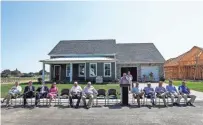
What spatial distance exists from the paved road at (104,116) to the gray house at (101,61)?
15674 millimetres

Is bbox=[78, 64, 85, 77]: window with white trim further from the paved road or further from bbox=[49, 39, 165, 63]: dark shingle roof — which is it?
the paved road

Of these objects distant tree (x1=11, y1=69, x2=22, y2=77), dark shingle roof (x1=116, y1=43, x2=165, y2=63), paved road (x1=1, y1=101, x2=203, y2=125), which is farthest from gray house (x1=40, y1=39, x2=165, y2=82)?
distant tree (x1=11, y1=69, x2=22, y2=77)

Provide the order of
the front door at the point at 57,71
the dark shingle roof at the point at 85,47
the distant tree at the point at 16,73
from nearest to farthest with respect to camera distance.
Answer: the front door at the point at 57,71 → the dark shingle roof at the point at 85,47 → the distant tree at the point at 16,73

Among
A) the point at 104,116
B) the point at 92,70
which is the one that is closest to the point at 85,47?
the point at 92,70

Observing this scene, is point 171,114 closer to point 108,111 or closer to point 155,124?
point 155,124

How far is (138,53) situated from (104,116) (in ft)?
77.8

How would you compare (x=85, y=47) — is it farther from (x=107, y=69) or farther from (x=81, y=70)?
(x=107, y=69)

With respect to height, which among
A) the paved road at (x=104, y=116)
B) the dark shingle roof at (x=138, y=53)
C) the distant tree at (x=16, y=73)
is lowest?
the paved road at (x=104, y=116)

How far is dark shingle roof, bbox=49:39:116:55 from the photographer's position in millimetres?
29453

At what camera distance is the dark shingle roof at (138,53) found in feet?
95.7

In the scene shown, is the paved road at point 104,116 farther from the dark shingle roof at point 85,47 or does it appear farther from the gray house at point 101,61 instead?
the dark shingle roof at point 85,47

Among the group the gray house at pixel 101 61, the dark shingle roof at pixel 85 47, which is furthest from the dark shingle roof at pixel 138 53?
the dark shingle roof at pixel 85 47

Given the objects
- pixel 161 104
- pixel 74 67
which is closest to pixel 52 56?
pixel 74 67

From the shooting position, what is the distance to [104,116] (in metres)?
8.08
